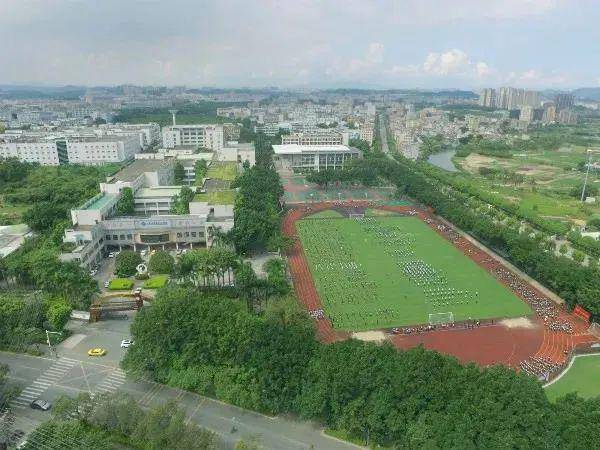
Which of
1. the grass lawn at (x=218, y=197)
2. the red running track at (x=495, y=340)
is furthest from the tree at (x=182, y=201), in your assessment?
the red running track at (x=495, y=340)

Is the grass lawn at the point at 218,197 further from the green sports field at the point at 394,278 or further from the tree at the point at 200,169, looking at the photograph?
the green sports field at the point at 394,278

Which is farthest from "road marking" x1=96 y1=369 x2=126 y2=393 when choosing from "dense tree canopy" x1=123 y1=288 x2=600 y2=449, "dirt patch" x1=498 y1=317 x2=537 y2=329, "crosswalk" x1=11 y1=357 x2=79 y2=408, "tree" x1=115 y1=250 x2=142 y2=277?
"dirt patch" x1=498 y1=317 x2=537 y2=329

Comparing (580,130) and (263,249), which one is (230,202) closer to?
(263,249)

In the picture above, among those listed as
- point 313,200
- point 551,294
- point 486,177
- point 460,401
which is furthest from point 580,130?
point 460,401

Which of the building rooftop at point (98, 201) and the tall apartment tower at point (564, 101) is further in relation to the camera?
the tall apartment tower at point (564, 101)

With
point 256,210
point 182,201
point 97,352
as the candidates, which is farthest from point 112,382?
point 182,201

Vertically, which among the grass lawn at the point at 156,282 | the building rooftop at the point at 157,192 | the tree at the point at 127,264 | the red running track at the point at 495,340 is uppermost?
the building rooftop at the point at 157,192

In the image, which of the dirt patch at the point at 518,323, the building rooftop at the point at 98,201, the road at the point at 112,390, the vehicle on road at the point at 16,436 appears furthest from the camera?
the building rooftop at the point at 98,201
